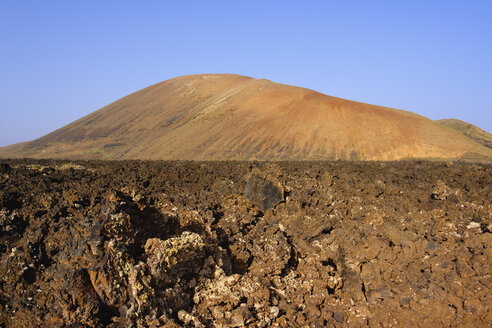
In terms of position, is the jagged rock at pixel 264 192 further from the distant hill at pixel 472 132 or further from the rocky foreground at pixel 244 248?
the distant hill at pixel 472 132

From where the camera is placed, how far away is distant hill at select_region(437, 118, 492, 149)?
33531mm

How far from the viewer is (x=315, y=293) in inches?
293

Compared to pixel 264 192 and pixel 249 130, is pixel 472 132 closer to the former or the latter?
pixel 249 130

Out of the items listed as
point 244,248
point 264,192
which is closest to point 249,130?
point 264,192

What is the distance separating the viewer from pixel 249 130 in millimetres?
33750

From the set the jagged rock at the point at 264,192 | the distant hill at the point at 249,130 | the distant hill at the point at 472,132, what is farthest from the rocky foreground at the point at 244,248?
the distant hill at the point at 472,132

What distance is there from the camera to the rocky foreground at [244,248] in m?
5.96

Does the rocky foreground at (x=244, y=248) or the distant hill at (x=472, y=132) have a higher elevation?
the distant hill at (x=472, y=132)

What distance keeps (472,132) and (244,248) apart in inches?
1677

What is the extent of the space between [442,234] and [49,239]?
25.4ft

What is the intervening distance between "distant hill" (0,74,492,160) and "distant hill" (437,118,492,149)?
228cm

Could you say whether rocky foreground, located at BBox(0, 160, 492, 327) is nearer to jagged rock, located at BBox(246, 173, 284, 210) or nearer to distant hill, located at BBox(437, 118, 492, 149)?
jagged rock, located at BBox(246, 173, 284, 210)

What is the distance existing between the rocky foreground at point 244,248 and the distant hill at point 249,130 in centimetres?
1985

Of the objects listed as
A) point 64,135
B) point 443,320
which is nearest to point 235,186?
point 443,320
